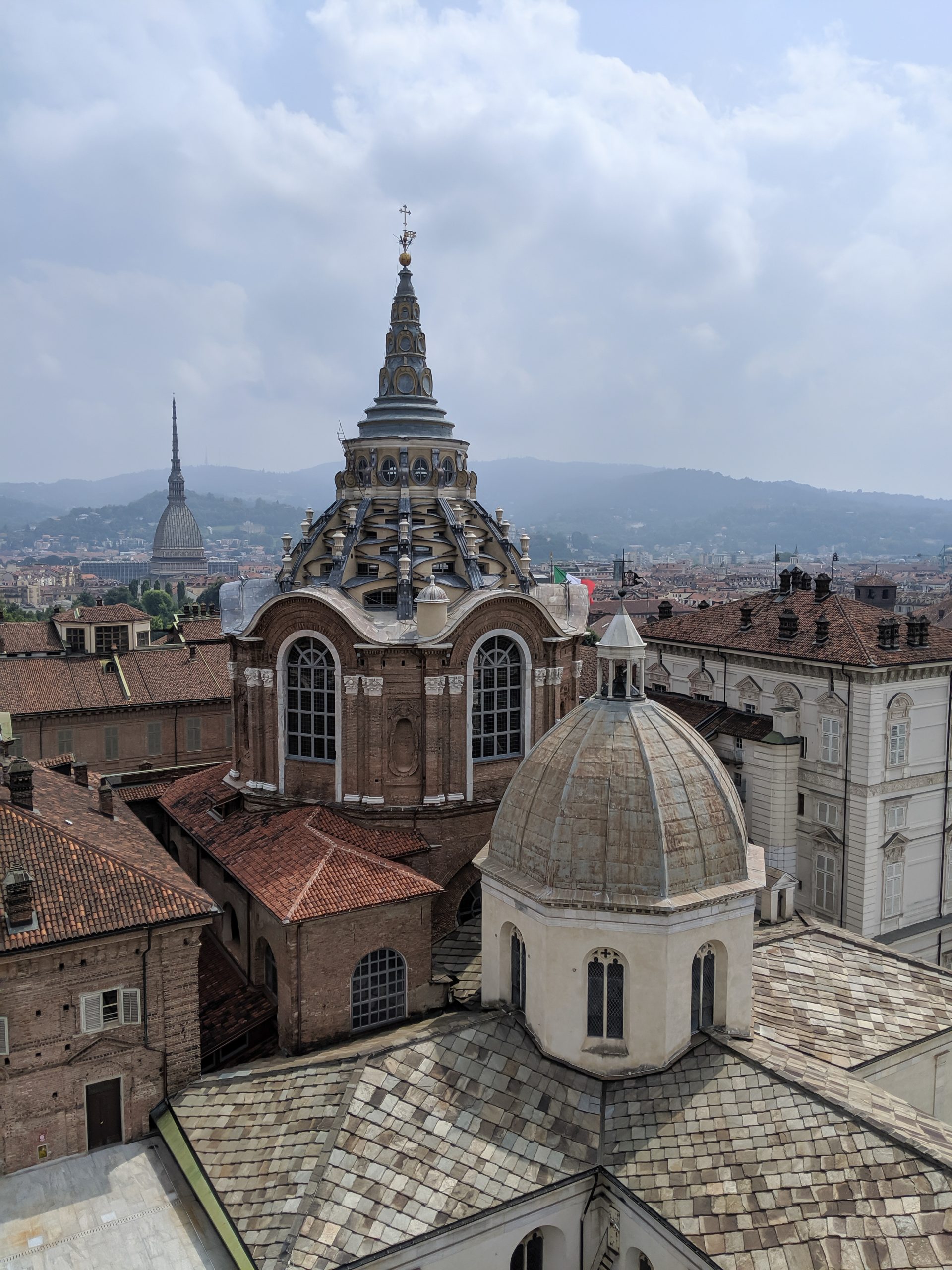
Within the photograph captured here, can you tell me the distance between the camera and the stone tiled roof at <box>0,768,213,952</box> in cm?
2302

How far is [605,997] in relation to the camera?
71.2 feet

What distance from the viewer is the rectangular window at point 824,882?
129 ft

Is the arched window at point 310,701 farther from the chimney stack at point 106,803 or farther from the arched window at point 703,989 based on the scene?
the arched window at point 703,989

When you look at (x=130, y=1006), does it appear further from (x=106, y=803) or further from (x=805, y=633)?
(x=805, y=633)

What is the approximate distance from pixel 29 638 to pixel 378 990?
43.0 m

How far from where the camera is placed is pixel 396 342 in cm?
4016

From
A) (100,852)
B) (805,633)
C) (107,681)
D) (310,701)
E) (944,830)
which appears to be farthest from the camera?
(107,681)

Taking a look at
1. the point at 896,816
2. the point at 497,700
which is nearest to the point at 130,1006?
the point at 497,700

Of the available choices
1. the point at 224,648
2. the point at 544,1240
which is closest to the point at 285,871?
the point at 544,1240

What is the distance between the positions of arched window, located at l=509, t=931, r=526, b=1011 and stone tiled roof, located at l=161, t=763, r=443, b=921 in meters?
5.23

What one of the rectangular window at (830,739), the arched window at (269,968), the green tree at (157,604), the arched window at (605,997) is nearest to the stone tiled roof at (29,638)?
the arched window at (269,968)

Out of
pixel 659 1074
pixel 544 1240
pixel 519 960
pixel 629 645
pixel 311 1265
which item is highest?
pixel 629 645

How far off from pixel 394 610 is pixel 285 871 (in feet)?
33.8

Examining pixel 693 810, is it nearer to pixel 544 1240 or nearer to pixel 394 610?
pixel 544 1240
